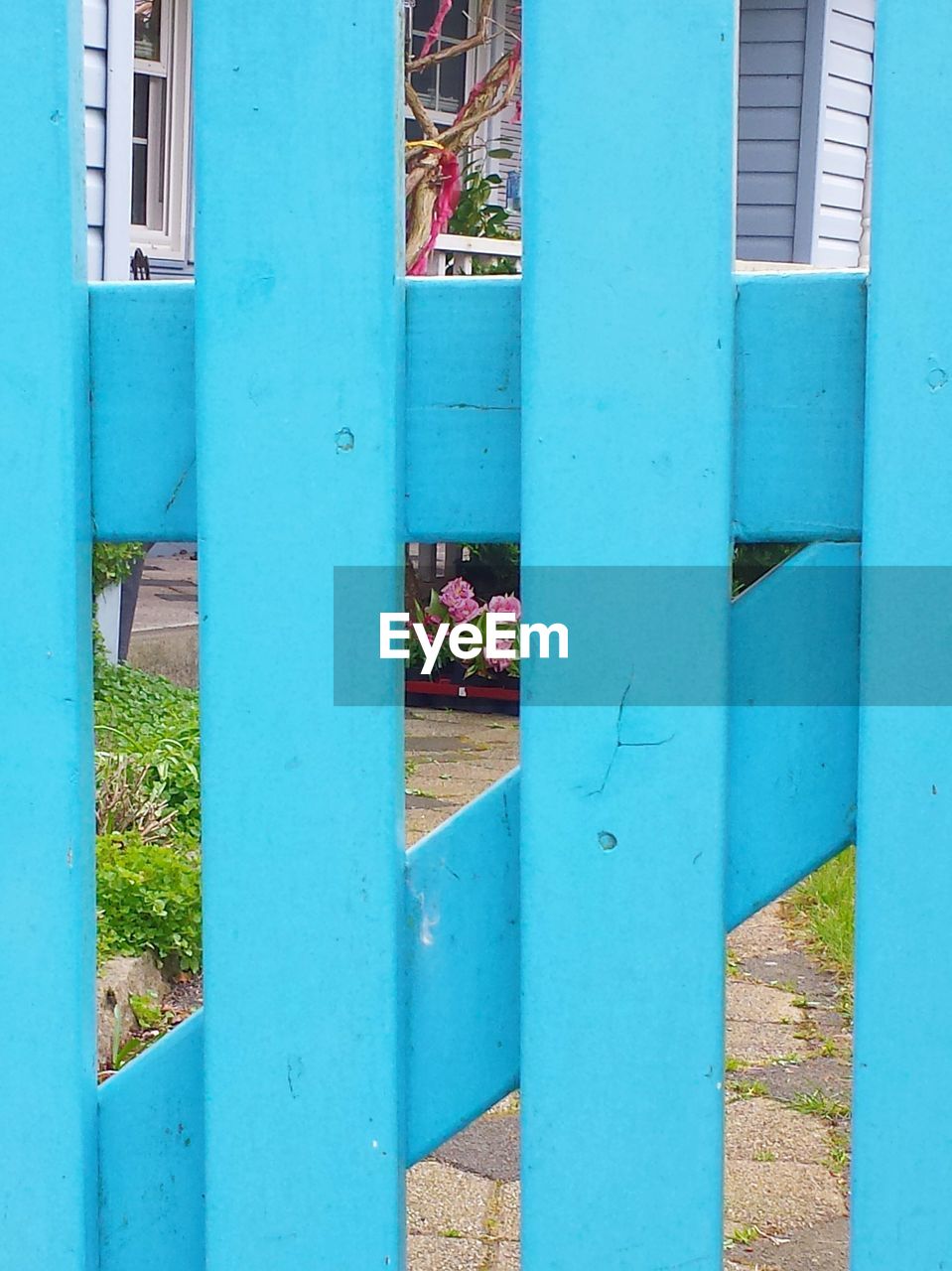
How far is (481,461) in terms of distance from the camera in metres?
1.18

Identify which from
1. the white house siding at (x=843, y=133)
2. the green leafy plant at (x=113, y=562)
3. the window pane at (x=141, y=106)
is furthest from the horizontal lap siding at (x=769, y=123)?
the green leafy plant at (x=113, y=562)

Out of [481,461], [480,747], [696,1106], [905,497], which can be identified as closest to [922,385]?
[905,497]

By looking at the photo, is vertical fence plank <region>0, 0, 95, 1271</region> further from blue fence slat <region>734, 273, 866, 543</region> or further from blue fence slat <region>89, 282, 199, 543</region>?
blue fence slat <region>734, 273, 866, 543</region>

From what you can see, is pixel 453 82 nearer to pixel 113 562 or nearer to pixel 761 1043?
pixel 113 562

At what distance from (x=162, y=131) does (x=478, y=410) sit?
22.6 ft

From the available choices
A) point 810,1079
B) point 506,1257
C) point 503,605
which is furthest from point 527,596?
point 503,605

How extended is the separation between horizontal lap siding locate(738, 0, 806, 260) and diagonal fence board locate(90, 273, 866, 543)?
25.9 feet

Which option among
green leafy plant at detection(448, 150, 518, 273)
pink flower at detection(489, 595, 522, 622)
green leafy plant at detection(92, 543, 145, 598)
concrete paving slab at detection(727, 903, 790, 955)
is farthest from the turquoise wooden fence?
green leafy plant at detection(448, 150, 518, 273)

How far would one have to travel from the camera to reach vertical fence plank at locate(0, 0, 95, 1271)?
1.19 meters

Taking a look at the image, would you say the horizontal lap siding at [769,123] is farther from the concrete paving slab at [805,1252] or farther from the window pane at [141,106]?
the concrete paving slab at [805,1252]

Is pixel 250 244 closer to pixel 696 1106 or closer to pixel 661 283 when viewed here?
pixel 661 283

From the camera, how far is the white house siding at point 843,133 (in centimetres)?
870

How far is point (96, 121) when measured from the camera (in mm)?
4984

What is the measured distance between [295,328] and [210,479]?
13 centimetres
